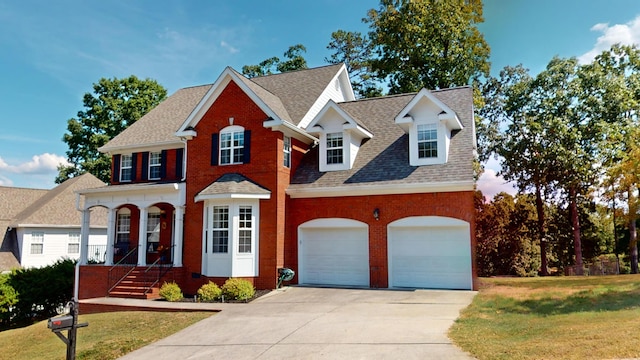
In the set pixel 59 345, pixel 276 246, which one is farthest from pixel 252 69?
pixel 59 345

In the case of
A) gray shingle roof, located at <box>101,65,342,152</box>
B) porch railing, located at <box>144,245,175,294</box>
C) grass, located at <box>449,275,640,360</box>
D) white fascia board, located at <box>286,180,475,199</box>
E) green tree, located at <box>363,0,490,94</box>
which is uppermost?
green tree, located at <box>363,0,490,94</box>

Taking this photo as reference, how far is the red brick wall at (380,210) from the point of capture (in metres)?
16.8

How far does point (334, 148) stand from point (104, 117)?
30.8 meters

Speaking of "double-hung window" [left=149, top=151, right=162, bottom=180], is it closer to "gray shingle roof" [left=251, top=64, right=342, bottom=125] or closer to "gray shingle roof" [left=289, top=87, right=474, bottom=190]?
"gray shingle roof" [left=251, top=64, right=342, bottom=125]

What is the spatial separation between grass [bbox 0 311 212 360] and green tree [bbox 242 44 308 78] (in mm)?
30554

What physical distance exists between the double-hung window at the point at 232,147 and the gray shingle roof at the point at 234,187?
842 mm

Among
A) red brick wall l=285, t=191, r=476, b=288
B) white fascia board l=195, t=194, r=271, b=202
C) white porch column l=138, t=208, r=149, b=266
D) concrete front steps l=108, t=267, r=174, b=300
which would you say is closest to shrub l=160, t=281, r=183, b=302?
concrete front steps l=108, t=267, r=174, b=300

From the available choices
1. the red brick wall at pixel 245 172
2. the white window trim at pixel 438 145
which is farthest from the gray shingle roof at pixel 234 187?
the white window trim at pixel 438 145

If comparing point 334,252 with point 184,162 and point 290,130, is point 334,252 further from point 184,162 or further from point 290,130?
point 184,162

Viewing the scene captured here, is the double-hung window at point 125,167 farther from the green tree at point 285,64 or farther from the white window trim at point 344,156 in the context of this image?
the green tree at point 285,64

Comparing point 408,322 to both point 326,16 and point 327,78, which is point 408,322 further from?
point 327,78

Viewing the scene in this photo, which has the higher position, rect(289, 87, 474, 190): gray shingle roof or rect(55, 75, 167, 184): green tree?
rect(55, 75, 167, 184): green tree

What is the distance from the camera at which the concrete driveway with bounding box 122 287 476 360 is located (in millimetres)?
9102

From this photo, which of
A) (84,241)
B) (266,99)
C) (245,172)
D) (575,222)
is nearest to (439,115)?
(266,99)
